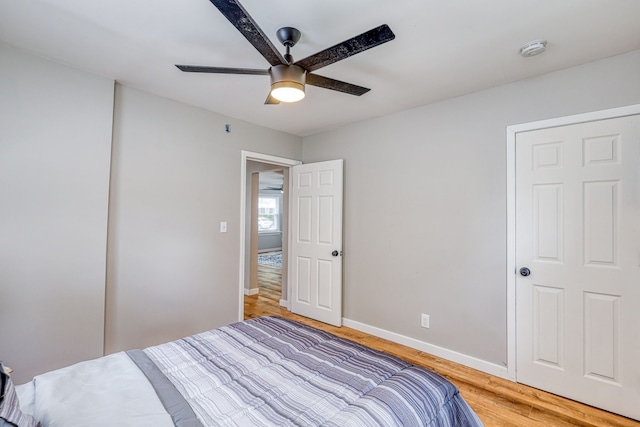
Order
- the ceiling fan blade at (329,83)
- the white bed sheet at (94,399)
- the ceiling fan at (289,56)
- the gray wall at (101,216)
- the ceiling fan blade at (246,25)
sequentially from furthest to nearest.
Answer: the gray wall at (101,216) → the ceiling fan blade at (329,83) → the ceiling fan at (289,56) → the ceiling fan blade at (246,25) → the white bed sheet at (94,399)

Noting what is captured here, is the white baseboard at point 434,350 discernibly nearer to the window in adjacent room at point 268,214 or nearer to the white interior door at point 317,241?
the white interior door at point 317,241

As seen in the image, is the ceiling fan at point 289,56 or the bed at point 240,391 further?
the ceiling fan at point 289,56

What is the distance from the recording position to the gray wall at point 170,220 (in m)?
2.49

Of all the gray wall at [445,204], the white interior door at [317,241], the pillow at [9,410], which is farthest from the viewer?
the white interior door at [317,241]

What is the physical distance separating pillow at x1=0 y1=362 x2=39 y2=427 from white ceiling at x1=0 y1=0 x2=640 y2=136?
1790 mm

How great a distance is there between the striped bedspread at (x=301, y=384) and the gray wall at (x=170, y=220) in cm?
120

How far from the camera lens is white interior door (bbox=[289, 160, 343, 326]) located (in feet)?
11.5

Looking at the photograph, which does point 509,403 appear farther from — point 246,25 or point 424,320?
point 246,25

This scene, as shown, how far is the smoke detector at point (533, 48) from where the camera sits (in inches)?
72.4

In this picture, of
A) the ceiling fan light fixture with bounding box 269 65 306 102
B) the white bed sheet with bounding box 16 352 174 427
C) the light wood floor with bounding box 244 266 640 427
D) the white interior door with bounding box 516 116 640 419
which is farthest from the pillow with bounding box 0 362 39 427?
the white interior door with bounding box 516 116 640 419

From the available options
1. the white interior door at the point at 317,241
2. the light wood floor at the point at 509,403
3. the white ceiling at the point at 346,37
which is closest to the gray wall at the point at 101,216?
the white ceiling at the point at 346,37

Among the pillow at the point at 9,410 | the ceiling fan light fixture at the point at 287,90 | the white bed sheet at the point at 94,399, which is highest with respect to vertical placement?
the ceiling fan light fixture at the point at 287,90

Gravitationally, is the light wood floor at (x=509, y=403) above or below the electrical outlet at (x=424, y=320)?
below

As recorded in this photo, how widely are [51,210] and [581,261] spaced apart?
153 inches
